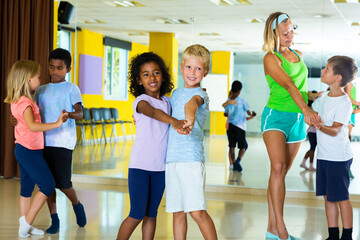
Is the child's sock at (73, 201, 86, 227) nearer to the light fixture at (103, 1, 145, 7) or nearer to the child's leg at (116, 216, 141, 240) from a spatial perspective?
the child's leg at (116, 216, 141, 240)

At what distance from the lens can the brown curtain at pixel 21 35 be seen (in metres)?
6.02

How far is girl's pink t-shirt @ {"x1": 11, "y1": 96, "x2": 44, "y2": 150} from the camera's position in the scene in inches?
137

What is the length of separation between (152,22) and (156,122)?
14.0 ft

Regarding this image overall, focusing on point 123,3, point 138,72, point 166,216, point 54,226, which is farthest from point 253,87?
point 138,72

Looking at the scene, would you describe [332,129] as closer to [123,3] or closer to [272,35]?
[272,35]

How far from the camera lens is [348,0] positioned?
18.3 feet

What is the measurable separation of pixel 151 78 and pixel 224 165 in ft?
11.5

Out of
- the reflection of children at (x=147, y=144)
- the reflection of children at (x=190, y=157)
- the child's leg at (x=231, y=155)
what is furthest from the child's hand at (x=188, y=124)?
the child's leg at (x=231, y=155)

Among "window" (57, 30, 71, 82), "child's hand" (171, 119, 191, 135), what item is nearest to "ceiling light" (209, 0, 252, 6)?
"window" (57, 30, 71, 82)

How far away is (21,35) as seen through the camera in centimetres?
605

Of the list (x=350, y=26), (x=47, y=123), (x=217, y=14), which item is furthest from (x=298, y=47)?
(x=47, y=123)

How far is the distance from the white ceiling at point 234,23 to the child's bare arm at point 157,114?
3.12 metres

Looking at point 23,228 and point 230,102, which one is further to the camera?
point 230,102

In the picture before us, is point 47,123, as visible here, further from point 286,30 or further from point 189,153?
point 286,30
